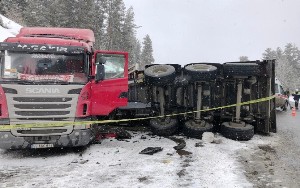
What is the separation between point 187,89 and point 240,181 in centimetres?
538

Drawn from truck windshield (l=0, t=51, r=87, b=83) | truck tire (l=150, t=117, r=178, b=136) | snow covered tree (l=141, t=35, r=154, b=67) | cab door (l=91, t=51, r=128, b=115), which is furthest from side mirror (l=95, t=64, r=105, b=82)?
snow covered tree (l=141, t=35, r=154, b=67)

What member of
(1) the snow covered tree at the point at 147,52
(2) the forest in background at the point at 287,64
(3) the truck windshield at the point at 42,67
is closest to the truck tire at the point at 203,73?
(3) the truck windshield at the point at 42,67

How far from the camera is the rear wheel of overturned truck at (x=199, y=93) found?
10079mm

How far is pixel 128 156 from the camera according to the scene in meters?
8.19

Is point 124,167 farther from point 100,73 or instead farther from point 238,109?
point 238,109

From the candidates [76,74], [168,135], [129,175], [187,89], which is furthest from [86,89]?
[187,89]

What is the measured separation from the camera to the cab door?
9133 mm

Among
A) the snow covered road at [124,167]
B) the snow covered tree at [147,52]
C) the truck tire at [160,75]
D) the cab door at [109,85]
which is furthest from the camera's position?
the snow covered tree at [147,52]

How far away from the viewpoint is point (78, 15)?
154 feet

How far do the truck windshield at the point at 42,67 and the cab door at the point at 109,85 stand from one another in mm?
739

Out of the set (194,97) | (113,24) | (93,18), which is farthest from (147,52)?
(194,97)

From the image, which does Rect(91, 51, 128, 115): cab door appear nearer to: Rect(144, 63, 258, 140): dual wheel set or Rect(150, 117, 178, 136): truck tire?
Rect(144, 63, 258, 140): dual wheel set

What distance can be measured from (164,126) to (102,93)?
96.6 inches

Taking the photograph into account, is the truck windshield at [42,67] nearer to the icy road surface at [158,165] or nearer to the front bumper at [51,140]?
the front bumper at [51,140]
